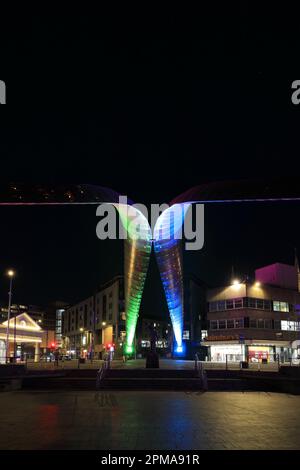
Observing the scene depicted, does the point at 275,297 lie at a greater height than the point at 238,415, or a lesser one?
greater

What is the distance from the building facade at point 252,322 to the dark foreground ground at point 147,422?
45.6 meters

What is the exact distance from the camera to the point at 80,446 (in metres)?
11.3

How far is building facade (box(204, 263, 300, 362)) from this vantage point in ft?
226

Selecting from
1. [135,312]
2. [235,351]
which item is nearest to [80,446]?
[235,351]

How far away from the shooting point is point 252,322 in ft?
227

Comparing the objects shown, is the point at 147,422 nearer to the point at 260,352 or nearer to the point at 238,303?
the point at 238,303

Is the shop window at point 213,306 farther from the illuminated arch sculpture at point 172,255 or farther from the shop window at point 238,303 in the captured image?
the illuminated arch sculpture at point 172,255

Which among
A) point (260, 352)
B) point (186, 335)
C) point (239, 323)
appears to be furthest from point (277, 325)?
point (186, 335)

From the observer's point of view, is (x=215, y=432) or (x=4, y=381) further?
(x=4, y=381)

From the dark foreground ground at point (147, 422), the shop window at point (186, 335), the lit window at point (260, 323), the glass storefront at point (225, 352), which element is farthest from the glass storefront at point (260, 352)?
the dark foreground ground at point (147, 422)

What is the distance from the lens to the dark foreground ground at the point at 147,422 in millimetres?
11859
